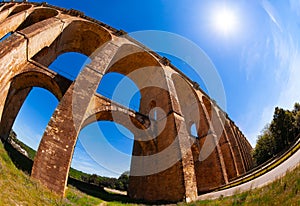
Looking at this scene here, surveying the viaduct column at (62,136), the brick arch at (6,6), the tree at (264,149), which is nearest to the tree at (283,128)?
the tree at (264,149)

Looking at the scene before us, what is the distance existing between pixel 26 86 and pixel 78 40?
18.7 feet

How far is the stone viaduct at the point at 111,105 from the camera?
967cm

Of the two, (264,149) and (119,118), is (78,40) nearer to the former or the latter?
(119,118)

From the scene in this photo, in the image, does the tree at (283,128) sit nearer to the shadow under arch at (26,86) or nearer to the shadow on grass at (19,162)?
the shadow under arch at (26,86)

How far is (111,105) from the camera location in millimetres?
12961

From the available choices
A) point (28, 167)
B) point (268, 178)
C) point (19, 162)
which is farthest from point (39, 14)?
point (268, 178)

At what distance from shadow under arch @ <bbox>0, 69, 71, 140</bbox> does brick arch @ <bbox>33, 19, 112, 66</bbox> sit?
251 centimetres

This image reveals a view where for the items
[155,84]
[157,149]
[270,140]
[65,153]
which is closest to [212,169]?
[157,149]

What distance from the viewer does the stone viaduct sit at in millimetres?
9672

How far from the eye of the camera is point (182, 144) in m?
12.0

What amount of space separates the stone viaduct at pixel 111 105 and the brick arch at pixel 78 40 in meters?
0.07

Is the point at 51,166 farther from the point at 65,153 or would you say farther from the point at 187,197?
the point at 187,197

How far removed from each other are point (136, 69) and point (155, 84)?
6.67ft

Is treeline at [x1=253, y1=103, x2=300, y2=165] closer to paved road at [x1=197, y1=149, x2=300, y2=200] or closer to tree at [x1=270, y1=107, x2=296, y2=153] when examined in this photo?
tree at [x1=270, y1=107, x2=296, y2=153]
